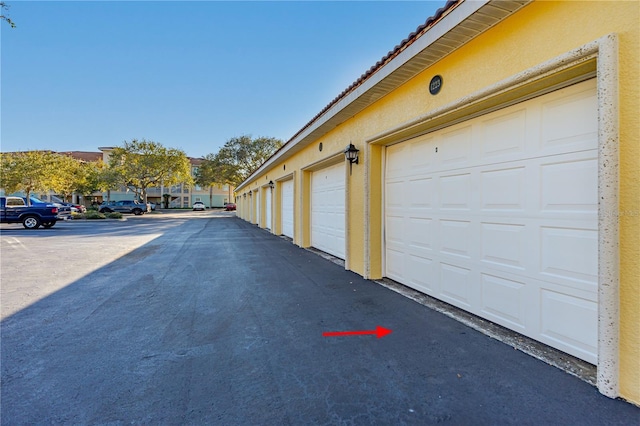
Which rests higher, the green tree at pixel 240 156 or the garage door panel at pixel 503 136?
the green tree at pixel 240 156

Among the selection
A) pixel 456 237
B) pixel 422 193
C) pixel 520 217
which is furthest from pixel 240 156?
pixel 520 217

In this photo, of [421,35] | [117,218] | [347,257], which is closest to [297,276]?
[347,257]

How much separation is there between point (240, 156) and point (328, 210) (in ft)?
108

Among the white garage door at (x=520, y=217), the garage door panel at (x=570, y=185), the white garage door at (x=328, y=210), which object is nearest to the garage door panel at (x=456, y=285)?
the white garage door at (x=520, y=217)

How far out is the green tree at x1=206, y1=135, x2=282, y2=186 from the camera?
37.2 metres

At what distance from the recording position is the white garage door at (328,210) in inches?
280

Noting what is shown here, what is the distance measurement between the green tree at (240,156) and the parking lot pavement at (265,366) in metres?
34.0

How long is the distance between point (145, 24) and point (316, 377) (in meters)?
10.3

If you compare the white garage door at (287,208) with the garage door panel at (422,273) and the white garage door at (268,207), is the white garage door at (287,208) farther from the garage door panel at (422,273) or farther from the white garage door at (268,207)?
the garage door panel at (422,273)

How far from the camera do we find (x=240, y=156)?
37.8 m

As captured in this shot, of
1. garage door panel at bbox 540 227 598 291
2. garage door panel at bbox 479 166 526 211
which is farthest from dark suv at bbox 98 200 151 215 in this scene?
garage door panel at bbox 540 227 598 291

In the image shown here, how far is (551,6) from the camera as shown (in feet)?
7.95

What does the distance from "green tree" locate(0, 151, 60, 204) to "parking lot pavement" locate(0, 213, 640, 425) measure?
22273 millimetres

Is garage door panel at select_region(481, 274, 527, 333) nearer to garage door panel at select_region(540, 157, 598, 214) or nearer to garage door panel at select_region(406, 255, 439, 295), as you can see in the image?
garage door panel at select_region(406, 255, 439, 295)
